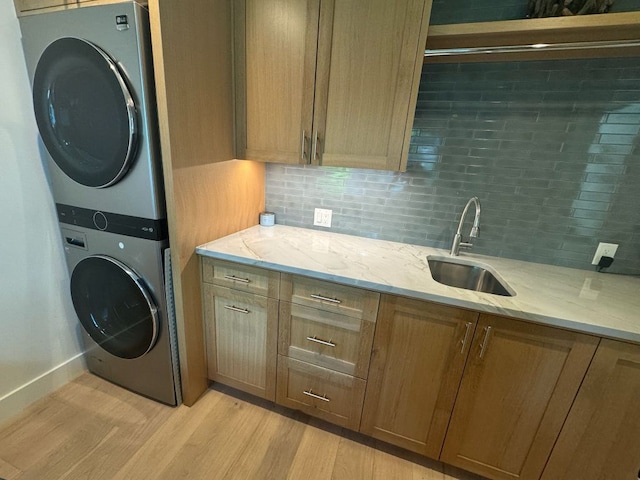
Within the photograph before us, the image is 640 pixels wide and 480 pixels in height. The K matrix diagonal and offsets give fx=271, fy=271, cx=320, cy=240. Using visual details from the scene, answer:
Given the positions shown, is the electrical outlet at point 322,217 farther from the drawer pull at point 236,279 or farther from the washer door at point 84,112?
the washer door at point 84,112

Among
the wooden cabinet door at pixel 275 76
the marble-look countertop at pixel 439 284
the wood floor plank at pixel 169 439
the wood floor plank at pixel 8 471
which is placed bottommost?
the wood floor plank at pixel 169 439

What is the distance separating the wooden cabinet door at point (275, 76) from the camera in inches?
48.7

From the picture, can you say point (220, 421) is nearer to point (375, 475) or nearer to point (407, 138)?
point (375, 475)

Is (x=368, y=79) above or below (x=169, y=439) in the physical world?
above

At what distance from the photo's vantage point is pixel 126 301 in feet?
4.52

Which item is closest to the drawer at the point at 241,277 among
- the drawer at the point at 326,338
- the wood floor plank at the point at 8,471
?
the drawer at the point at 326,338

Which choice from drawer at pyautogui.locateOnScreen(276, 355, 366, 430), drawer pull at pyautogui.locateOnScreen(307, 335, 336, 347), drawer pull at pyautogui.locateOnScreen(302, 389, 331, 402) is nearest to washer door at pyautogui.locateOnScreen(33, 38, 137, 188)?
drawer pull at pyautogui.locateOnScreen(307, 335, 336, 347)

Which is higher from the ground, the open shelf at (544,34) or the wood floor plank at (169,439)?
the open shelf at (544,34)

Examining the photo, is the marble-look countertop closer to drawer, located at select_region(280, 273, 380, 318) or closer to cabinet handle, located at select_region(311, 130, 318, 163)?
drawer, located at select_region(280, 273, 380, 318)

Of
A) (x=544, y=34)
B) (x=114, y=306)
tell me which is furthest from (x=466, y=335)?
(x=114, y=306)

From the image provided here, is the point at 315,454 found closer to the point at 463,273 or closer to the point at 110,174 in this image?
the point at 463,273

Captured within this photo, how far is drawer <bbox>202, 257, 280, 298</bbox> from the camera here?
130 cm

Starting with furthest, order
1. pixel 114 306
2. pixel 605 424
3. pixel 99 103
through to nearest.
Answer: pixel 114 306
pixel 99 103
pixel 605 424

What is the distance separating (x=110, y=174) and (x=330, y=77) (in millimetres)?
1065
